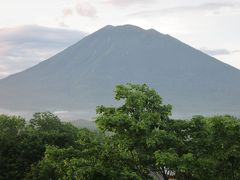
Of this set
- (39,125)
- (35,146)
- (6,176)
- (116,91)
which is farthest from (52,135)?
(116,91)

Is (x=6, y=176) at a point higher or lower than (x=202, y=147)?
lower

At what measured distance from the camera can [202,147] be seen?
1819 cm

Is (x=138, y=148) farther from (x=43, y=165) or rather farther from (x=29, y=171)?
(x=29, y=171)

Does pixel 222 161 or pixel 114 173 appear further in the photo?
pixel 222 161

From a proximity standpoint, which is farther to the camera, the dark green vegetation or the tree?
the tree

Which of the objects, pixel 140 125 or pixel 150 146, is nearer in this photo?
pixel 140 125

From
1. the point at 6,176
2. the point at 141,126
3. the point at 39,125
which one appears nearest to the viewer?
the point at 141,126

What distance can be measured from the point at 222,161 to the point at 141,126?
350 cm

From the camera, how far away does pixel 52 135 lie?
1913 inches

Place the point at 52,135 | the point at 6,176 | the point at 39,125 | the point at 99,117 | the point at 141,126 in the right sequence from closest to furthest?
the point at 141,126, the point at 99,117, the point at 6,176, the point at 52,135, the point at 39,125

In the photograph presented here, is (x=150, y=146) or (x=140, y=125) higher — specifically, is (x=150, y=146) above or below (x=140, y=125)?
below

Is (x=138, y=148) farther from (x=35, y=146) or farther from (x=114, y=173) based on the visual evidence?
(x=35, y=146)

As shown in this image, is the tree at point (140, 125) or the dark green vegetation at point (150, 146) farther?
the tree at point (140, 125)

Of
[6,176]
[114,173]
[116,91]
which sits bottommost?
[6,176]
